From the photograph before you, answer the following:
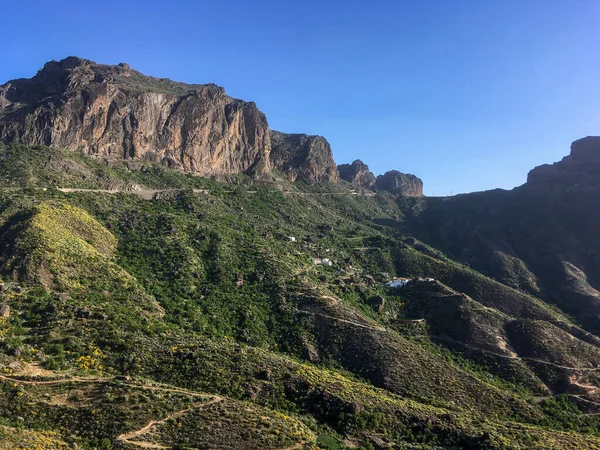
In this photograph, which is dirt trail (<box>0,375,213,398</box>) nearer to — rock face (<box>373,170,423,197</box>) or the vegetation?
the vegetation

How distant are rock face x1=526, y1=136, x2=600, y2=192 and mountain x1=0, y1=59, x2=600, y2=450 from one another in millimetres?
8115

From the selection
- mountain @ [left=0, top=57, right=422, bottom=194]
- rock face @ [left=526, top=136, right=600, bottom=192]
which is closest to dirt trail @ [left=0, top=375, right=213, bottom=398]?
mountain @ [left=0, top=57, right=422, bottom=194]

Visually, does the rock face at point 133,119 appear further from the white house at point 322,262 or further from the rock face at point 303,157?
the white house at point 322,262

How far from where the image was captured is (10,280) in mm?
43531

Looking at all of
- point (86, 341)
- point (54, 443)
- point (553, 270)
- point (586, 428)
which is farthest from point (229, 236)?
point (553, 270)

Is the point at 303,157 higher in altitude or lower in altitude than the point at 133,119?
higher

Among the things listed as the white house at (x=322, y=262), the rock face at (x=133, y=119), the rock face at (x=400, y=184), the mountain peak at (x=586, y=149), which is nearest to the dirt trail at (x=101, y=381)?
the white house at (x=322, y=262)

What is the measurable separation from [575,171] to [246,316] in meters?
113

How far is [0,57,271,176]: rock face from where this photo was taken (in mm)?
87562

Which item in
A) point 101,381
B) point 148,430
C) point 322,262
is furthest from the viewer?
point 322,262

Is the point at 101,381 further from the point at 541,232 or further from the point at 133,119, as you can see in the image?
the point at 541,232

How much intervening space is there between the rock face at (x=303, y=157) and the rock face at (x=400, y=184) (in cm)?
3829

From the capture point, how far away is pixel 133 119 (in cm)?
9512

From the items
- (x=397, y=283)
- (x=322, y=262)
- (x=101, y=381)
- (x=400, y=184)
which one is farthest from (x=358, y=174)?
(x=101, y=381)
